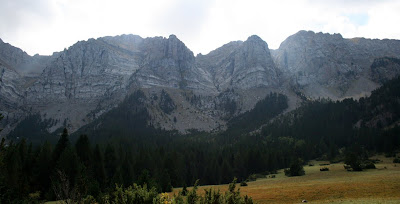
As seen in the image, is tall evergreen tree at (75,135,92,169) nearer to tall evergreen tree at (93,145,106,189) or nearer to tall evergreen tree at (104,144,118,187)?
tall evergreen tree at (93,145,106,189)

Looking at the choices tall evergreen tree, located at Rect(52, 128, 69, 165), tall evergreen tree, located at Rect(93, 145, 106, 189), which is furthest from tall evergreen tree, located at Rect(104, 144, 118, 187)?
tall evergreen tree, located at Rect(52, 128, 69, 165)

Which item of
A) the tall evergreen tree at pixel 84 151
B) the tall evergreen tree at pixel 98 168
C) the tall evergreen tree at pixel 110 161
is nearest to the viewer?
the tall evergreen tree at pixel 84 151

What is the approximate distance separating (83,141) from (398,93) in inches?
7951

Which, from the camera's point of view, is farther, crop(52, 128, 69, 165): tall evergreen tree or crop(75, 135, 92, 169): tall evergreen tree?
crop(75, 135, 92, 169): tall evergreen tree

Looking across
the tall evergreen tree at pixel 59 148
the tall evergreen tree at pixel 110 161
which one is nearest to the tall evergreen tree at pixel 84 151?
the tall evergreen tree at pixel 59 148

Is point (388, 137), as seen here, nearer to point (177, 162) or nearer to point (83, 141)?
point (177, 162)

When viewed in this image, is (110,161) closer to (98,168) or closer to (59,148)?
(98,168)

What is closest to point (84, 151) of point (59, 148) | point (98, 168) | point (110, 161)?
point (98, 168)

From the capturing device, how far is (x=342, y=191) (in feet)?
136

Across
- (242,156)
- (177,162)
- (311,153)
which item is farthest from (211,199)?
(311,153)

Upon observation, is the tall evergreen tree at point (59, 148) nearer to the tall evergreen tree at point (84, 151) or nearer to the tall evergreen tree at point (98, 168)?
the tall evergreen tree at point (84, 151)

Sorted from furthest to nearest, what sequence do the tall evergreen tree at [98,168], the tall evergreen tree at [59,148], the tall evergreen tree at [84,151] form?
the tall evergreen tree at [98,168] < the tall evergreen tree at [84,151] < the tall evergreen tree at [59,148]

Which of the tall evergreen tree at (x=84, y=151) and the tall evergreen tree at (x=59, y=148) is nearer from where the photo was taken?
the tall evergreen tree at (x=59, y=148)

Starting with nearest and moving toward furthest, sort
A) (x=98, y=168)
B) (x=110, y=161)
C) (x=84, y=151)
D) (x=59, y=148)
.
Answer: (x=59, y=148), (x=84, y=151), (x=98, y=168), (x=110, y=161)
